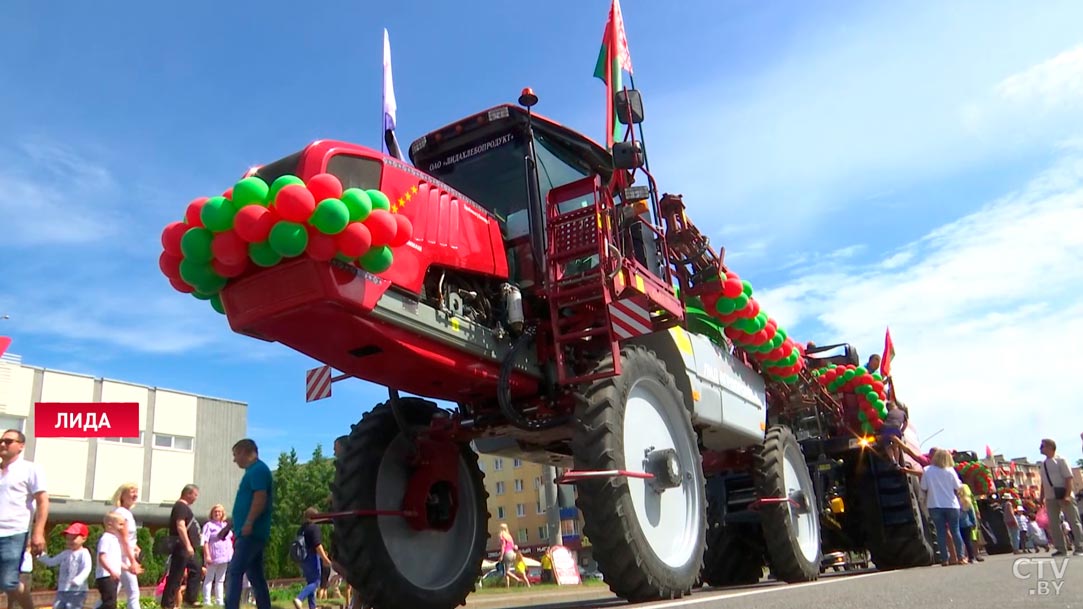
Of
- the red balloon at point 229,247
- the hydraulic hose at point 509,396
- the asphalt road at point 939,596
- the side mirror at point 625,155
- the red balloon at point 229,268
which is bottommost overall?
the asphalt road at point 939,596

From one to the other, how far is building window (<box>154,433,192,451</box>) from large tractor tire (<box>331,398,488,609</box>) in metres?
29.7

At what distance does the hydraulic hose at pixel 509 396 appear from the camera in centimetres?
488

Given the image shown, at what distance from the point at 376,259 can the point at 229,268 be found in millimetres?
720

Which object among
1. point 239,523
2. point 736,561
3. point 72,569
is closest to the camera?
point 239,523

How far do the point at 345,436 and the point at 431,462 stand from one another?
1.98 ft

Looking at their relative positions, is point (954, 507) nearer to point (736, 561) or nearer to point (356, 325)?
point (736, 561)

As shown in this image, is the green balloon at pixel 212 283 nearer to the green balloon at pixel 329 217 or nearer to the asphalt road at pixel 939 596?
the green balloon at pixel 329 217

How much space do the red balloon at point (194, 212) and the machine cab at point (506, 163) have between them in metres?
2.01

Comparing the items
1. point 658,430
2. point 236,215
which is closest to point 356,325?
point 236,215

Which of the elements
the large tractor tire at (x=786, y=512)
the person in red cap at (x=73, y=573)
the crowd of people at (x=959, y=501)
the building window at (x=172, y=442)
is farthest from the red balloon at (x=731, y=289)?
the building window at (x=172, y=442)

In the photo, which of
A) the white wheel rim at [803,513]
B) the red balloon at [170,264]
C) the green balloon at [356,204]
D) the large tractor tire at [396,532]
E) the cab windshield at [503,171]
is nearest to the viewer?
the green balloon at [356,204]

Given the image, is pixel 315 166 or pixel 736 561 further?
pixel 736 561

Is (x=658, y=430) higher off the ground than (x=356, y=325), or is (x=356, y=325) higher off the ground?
(x=356, y=325)

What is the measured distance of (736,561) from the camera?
8.62 meters
